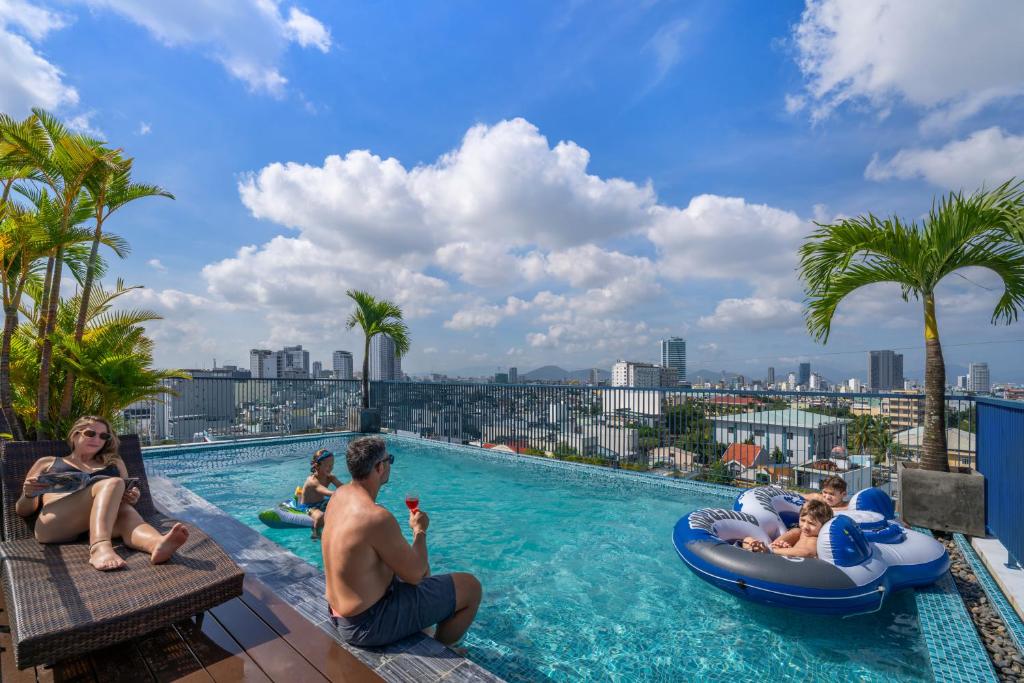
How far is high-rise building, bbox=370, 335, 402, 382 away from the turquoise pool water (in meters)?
6.23

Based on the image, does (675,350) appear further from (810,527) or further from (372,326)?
(810,527)

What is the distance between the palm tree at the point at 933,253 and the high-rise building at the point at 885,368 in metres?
31.5

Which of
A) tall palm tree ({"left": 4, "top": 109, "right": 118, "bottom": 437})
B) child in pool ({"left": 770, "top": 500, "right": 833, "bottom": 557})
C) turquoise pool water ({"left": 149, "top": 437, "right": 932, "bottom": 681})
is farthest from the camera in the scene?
tall palm tree ({"left": 4, "top": 109, "right": 118, "bottom": 437})

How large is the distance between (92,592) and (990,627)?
5.10 metres

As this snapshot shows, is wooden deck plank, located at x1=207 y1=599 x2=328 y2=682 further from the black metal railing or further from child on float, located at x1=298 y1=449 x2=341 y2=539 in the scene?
the black metal railing

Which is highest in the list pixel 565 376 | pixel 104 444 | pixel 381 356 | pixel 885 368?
pixel 381 356

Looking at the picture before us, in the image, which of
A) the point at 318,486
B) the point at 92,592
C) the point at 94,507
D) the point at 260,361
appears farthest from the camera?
the point at 260,361

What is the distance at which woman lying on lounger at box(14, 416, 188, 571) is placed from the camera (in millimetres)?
2449

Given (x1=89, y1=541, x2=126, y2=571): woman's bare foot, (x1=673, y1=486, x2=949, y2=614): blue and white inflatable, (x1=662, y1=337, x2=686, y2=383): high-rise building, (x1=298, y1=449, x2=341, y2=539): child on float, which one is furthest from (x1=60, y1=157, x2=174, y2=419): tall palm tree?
(x1=662, y1=337, x2=686, y2=383): high-rise building

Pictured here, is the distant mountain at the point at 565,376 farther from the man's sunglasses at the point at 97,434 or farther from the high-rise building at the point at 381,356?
the man's sunglasses at the point at 97,434

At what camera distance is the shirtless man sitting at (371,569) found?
78.8 inches

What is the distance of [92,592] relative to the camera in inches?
83.2

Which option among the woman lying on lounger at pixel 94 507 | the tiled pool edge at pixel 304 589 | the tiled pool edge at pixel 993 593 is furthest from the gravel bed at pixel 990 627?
the woman lying on lounger at pixel 94 507

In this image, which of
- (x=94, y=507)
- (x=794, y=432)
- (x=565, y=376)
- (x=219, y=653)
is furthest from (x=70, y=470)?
(x=565, y=376)
